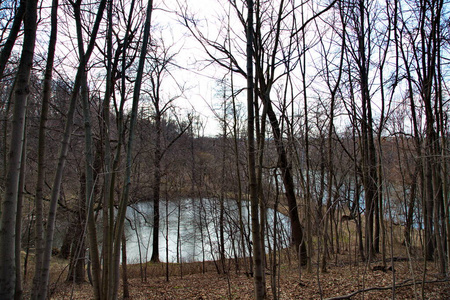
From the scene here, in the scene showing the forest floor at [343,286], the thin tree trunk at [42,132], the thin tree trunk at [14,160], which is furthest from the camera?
the forest floor at [343,286]

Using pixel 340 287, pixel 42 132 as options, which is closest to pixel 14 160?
pixel 42 132

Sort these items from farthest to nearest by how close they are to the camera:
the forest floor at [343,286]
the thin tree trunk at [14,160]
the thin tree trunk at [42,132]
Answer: the forest floor at [343,286], the thin tree trunk at [42,132], the thin tree trunk at [14,160]

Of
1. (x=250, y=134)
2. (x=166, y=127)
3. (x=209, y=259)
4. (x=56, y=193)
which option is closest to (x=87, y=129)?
(x=56, y=193)

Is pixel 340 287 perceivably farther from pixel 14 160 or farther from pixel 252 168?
pixel 14 160

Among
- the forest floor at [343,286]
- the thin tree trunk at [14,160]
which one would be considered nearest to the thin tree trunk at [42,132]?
the thin tree trunk at [14,160]

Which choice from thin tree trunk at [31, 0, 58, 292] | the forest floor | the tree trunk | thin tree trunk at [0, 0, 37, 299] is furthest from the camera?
the forest floor

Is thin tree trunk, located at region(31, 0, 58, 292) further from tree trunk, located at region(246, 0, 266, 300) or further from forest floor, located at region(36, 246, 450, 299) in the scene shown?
tree trunk, located at region(246, 0, 266, 300)

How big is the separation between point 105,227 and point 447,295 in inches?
159

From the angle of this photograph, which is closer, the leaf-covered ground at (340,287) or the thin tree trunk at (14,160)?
the thin tree trunk at (14,160)

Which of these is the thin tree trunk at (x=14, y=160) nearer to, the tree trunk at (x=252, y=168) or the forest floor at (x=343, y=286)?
Answer: the tree trunk at (x=252, y=168)

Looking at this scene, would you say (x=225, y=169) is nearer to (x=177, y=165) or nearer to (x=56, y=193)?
(x=177, y=165)

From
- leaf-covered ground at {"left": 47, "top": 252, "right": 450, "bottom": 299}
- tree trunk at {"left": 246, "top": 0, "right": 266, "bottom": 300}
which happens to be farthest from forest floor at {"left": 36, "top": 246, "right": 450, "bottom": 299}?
tree trunk at {"left": 246, "top": 0, "right": 266, "bottom": 300}

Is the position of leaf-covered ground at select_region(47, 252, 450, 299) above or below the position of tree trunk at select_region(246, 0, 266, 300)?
below

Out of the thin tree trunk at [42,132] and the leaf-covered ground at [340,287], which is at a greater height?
the thin tree trunk at [42,132]
